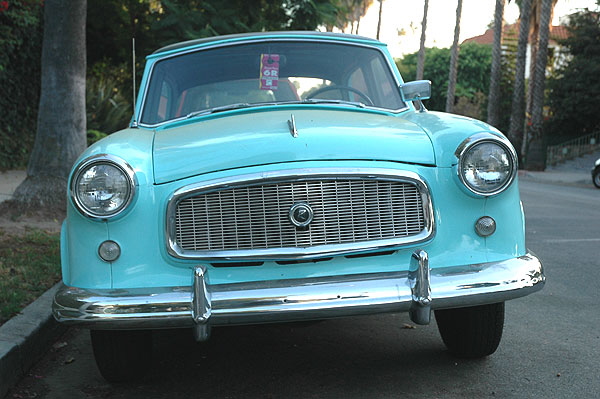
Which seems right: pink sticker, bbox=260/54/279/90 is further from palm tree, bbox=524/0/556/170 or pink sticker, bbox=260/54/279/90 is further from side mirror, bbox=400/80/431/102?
palm tree, bbox=524/0/556/170

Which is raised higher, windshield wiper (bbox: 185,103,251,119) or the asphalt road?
windshield wiper (bbox: 185,103,251,119)

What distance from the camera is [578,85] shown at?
29.5 m

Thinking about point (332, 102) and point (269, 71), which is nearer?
point (332, 102)

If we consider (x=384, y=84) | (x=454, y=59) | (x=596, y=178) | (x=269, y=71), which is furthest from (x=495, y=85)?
(x=269, y=71)

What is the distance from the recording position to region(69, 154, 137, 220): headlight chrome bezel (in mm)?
3127

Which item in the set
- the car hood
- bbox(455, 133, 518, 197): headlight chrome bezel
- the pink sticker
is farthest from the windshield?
bbox(455, 133, 518, 197): headlight chrome bezel

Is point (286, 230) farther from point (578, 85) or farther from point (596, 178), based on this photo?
point (578, 85)

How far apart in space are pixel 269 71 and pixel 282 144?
1.42 m

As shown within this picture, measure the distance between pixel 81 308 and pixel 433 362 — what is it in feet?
5.86

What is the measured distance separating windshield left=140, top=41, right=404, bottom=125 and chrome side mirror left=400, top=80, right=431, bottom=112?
5 cm

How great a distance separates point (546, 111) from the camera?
120ft

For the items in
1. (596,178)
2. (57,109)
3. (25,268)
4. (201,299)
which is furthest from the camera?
(596,178)

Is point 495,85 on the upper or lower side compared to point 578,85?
lower

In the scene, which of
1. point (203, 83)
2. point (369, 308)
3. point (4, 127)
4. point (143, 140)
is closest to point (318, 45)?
point (203, 83)
